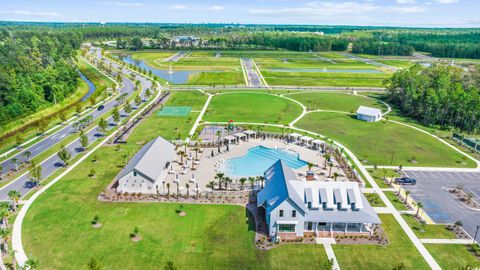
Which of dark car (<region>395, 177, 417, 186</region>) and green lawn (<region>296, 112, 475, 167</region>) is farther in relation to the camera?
green lawn (<region>296, 112, 475, 167</region>)

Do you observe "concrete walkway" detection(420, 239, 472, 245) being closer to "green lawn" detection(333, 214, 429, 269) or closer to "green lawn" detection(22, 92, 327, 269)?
"green lawn" detection(333, 214, 429, 269)

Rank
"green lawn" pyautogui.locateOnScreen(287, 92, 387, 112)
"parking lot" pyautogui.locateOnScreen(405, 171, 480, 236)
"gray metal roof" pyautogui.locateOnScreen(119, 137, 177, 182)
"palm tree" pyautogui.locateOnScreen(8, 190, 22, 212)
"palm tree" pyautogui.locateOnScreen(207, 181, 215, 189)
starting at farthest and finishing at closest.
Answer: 1. "green lawn" pyautogui.locateOnScreen(287, 92, 387, 112)
2. "palm tree" pyautogui.locateOnScreen(207, 181, 215, 189)
3. "gray metal roof" pyautogui.locateOnScreen(119, 137, 177, 182)
4. "parking lot" pyautogui.locateOnScreen(405, 171, 480, 236)
5. "palm tree" pyautogui.locateOnScreen(8, 190, 22, 212)

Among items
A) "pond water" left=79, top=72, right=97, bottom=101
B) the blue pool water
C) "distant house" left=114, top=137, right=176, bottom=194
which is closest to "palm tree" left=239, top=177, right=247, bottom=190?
the blue pool water

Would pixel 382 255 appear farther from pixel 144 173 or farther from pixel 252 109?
pixel 252 109

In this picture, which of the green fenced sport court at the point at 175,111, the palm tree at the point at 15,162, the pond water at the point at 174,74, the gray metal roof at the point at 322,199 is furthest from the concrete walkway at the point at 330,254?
the pond water at the point at 174,74

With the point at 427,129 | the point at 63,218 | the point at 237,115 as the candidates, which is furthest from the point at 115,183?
the point at 427,129

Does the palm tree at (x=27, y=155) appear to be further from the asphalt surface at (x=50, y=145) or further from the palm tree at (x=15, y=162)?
the palm tree at (x=15, y=162)
